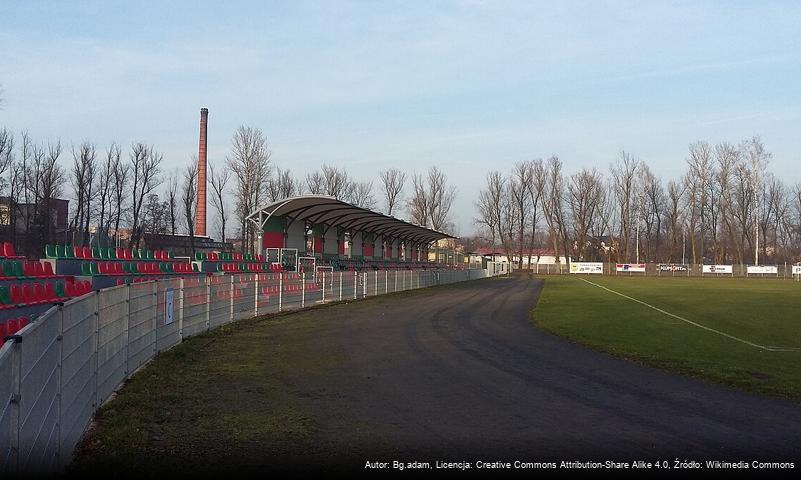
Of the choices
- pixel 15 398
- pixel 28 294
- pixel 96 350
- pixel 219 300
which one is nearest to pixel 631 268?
pixel 219 300

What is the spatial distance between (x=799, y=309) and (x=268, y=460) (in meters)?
31.7

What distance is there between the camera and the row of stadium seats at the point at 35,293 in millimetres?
10654

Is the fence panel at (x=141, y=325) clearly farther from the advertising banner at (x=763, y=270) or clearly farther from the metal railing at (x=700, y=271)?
the advertising banner at (x=763, y=270)

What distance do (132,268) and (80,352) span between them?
17.3 meters

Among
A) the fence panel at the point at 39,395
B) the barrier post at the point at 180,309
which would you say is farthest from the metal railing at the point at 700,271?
the fence panel at the point at 39,395

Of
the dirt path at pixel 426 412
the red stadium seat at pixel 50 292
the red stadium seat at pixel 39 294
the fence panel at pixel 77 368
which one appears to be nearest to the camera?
the fence panel at pixel 77 368

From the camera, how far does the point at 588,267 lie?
4178 inches

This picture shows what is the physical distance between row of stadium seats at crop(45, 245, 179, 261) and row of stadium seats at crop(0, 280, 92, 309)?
8.28 meters

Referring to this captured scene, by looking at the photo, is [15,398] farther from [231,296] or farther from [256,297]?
[256,297]

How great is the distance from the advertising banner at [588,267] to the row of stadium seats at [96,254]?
278ft

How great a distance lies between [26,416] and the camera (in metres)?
4.53

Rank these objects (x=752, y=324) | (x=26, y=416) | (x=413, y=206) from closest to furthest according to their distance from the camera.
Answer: (x=26, y=416) < (x=752, y=324) < (x=413, y=206)

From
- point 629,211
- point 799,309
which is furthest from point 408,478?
point 629,211

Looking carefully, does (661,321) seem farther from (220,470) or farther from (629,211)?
(629,211)
